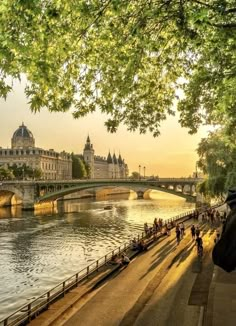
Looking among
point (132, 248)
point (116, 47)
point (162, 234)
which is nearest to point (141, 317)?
point (116, 47)

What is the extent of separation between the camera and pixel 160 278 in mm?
22031

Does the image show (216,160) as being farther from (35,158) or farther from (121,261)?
(35,158)

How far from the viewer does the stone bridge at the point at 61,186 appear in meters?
93.9

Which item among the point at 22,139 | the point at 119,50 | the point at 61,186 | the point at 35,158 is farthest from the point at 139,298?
the point at 22,139

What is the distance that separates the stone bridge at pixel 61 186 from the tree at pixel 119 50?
7838cm

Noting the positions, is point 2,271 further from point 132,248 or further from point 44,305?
point 44,305

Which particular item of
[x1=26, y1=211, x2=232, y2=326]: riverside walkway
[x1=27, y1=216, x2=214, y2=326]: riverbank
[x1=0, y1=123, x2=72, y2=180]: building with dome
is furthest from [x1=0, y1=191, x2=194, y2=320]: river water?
[x1=0, y1=123, x2=72, y2=180]: building with dome

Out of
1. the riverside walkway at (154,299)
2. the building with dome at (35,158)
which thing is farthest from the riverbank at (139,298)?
the building with dome at (35,158)

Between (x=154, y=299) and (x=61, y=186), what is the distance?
285ft

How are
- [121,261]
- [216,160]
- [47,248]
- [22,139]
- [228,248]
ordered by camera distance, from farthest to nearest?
[22,139] → [47,248] → [216,160] → [121,261] → [228,248]

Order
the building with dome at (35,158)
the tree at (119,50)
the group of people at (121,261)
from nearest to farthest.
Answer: the tree at (119,50), the group of people at (121,261), the building with dome at (35,158)

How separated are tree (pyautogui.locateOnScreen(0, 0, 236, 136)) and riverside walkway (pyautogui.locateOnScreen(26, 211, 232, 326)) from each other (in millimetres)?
7101

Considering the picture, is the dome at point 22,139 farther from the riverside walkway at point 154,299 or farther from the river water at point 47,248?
the riverside walkway at point 154,299

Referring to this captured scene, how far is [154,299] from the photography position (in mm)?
18156
